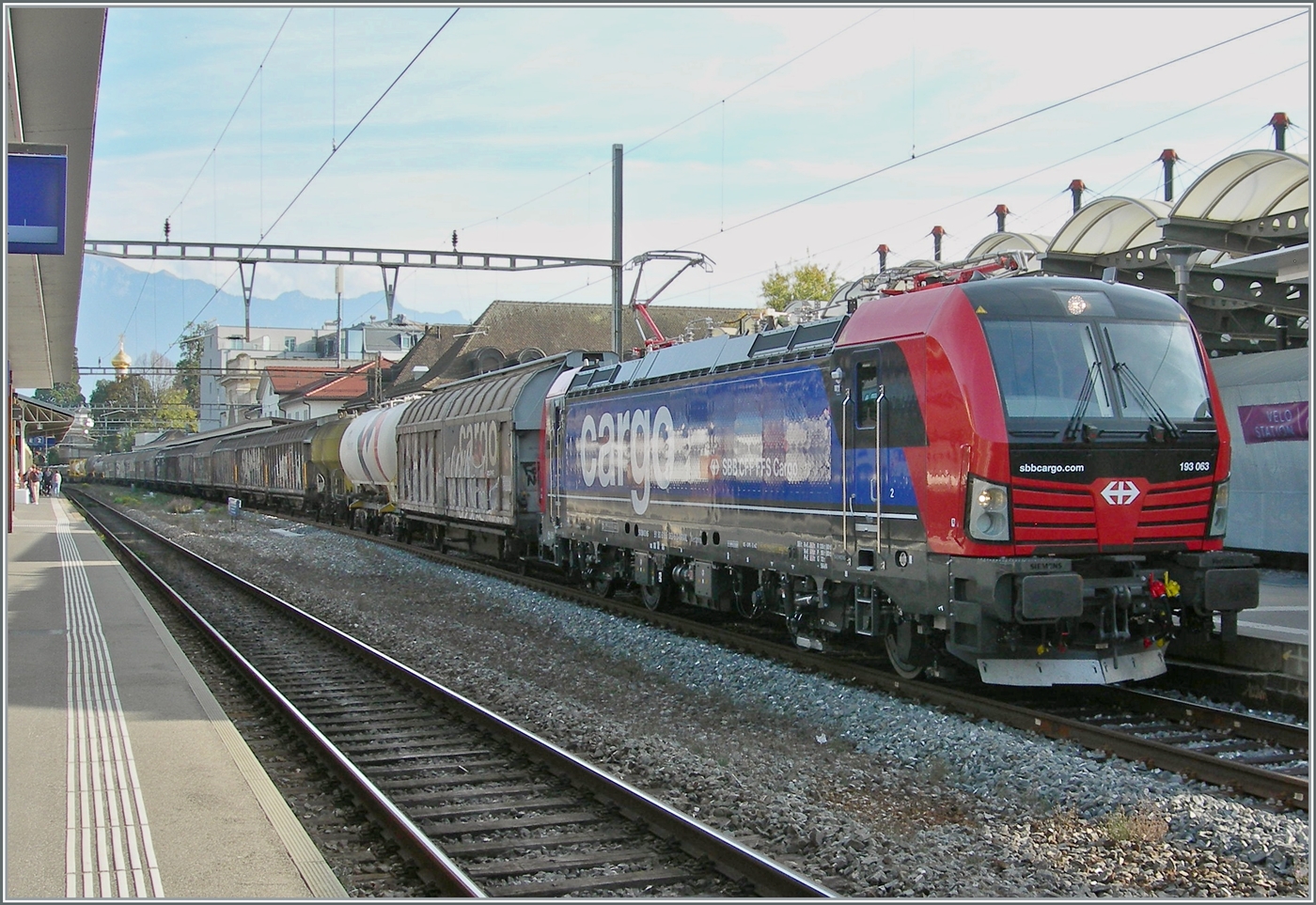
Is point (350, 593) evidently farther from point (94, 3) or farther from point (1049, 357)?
point (1049, 357)

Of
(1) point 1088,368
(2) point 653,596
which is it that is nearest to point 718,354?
(2) point 653,596

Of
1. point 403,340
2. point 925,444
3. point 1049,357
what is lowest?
point 925,444

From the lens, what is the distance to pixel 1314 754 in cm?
634

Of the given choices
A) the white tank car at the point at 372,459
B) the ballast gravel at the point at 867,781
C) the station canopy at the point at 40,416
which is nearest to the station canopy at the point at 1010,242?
the white tank car at the point at 372,459

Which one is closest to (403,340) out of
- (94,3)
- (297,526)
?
(297,526)

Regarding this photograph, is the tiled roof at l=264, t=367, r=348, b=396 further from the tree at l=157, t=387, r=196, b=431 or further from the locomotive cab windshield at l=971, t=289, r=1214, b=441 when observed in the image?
the locomotive cab windshield at l=971, t=289, r=1214, b=441

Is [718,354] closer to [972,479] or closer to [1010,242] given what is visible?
[972,479]

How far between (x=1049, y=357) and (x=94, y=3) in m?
7.95

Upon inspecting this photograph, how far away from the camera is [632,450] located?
1552 cm

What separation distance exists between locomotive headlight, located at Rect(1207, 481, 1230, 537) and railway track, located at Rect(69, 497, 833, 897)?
211 inches

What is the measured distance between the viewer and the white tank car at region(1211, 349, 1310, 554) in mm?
16344

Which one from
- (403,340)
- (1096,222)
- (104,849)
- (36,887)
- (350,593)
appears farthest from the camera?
(403,340)

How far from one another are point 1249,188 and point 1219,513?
32.5 feet

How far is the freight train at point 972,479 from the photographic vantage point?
884 cm
